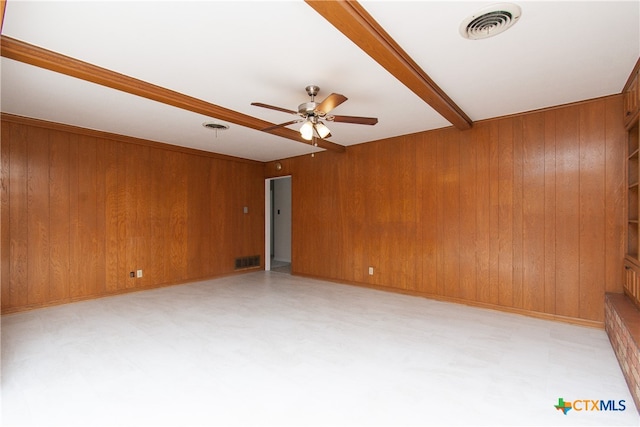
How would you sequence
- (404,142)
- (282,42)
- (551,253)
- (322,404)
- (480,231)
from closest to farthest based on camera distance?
(322,404)
(282,42)
(551,253)
(480,231)
(404,142)

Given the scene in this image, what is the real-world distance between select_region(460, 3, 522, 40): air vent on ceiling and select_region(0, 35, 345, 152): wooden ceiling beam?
257 centimetres

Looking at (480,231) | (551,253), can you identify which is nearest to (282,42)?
(480,231)

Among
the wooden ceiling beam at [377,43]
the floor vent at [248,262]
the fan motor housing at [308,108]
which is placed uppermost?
the wooden ceiling beam at [377,43]

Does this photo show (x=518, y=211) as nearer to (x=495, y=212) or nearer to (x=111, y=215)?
(x=495, y=212)

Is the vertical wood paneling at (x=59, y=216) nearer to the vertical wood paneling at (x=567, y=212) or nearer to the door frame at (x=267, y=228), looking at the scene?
the door frame at (x=267, y=228)

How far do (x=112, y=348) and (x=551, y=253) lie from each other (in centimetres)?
465

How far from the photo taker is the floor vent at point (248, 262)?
6.40 m

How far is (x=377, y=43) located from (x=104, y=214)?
4.54 metres

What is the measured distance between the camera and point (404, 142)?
473 centimetres

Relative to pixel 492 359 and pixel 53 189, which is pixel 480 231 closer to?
pixel 492 359

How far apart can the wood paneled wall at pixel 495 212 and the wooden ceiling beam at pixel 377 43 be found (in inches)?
52.0

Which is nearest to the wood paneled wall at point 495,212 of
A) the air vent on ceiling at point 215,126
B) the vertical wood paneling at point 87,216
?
the air vent on ceiling at point 215,126

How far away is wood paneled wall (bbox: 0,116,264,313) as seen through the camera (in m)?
3.92

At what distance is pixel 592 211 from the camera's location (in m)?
3.34
